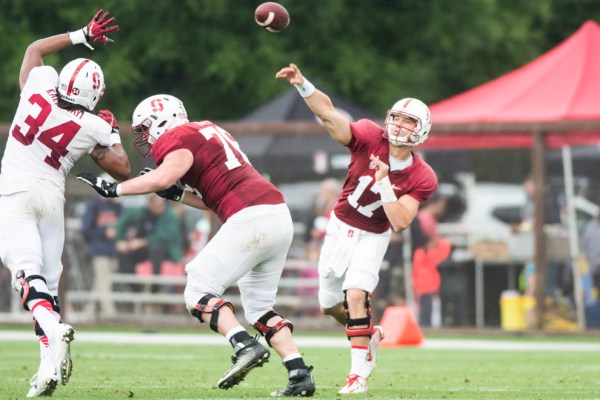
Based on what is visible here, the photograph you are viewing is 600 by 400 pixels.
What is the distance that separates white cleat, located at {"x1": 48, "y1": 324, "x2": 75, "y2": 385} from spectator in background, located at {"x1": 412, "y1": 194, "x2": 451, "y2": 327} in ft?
26.8

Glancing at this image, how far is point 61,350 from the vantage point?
293 inches

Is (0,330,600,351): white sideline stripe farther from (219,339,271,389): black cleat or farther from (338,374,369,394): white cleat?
(219,339,271,389): black cleat

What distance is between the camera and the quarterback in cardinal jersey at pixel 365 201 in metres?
8.38

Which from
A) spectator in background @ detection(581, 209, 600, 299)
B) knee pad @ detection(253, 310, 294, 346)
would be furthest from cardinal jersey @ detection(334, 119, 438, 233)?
spectator in background @ detection(581, 209, 600, 299)

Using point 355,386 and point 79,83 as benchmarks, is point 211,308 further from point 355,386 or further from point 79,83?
point 79,83

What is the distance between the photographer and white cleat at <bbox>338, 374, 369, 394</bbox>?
27.2 feet

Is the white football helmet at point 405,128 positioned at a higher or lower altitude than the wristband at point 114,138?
higher

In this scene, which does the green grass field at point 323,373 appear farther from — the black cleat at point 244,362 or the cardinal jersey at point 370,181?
the cardinal jersey at point 370,181

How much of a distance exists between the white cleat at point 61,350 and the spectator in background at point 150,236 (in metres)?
8.08

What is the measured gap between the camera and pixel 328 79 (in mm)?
23781

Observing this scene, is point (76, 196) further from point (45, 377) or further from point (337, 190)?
point (45, 377)

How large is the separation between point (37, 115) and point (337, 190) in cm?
767

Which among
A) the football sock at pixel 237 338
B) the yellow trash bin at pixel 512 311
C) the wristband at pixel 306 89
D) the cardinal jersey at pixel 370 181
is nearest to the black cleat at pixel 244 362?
the football sock at pixel 237 338

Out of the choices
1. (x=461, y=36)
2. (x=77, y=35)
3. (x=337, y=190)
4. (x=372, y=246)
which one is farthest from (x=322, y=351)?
(x=461, y=36)
